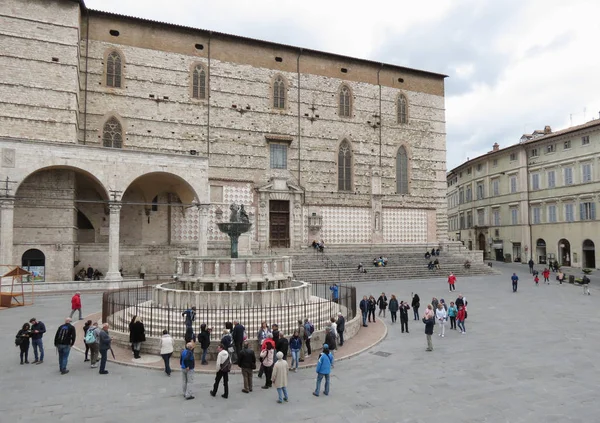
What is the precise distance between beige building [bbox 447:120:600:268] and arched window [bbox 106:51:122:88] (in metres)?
37.8

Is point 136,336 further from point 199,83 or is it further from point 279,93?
point 279,93

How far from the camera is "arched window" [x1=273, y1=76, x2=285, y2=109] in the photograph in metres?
33.6

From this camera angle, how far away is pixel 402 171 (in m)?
37.5

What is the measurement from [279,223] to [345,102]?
12.0 metres

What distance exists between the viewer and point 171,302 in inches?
523

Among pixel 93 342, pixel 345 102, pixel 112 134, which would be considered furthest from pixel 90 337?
pixel 345 102

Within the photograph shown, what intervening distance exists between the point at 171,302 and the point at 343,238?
2291 cm

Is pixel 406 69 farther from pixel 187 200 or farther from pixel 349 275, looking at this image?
pixel 187 200

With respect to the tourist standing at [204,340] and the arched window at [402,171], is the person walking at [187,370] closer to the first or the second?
the tourist standing at [204,340]

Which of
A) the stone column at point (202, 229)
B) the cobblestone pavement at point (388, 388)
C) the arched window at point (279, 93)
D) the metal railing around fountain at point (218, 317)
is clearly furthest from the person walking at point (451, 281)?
the arched window at point (279, 93)

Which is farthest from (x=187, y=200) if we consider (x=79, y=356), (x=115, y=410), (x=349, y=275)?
(x=115, y=410)

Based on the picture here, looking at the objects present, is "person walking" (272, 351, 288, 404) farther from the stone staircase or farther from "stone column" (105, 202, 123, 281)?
the stone staircase

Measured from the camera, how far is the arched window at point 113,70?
2859 centimetres

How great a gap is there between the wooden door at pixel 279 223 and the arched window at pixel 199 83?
9.52m
